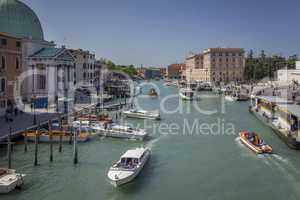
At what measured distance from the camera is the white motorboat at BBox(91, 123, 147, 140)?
2619cm

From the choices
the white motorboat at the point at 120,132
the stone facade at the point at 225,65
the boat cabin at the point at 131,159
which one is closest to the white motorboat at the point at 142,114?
the white motorboat at the point at 120,132

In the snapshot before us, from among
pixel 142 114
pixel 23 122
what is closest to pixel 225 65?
pixel 142 114

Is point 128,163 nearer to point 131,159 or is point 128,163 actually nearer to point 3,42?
point 131,159

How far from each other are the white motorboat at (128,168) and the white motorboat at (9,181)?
14.2 feet

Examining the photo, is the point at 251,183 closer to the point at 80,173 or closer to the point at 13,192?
the point at 80,173

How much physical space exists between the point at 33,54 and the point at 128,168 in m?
31.8

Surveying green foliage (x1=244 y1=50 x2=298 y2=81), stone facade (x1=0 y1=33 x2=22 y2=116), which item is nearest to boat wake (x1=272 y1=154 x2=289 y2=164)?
stone facade (x1=0 y1=33 x2=22 y2=116)

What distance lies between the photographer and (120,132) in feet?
87.7

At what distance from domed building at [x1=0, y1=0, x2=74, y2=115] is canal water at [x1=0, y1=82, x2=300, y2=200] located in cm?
1921

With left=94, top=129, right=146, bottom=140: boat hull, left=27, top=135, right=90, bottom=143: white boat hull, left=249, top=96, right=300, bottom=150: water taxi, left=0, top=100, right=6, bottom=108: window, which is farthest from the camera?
left=0, top=100, right=6, bottom=108: window

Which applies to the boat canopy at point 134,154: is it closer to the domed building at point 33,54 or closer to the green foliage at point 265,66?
the domed building at point 33,54

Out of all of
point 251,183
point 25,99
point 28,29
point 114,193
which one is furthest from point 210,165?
point 28,29

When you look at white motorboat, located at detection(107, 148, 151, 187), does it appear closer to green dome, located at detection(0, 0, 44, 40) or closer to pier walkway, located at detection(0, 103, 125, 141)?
pier walkway, located at detection(0, 103, 125, 141)

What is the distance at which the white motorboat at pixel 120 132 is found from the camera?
26188mm
